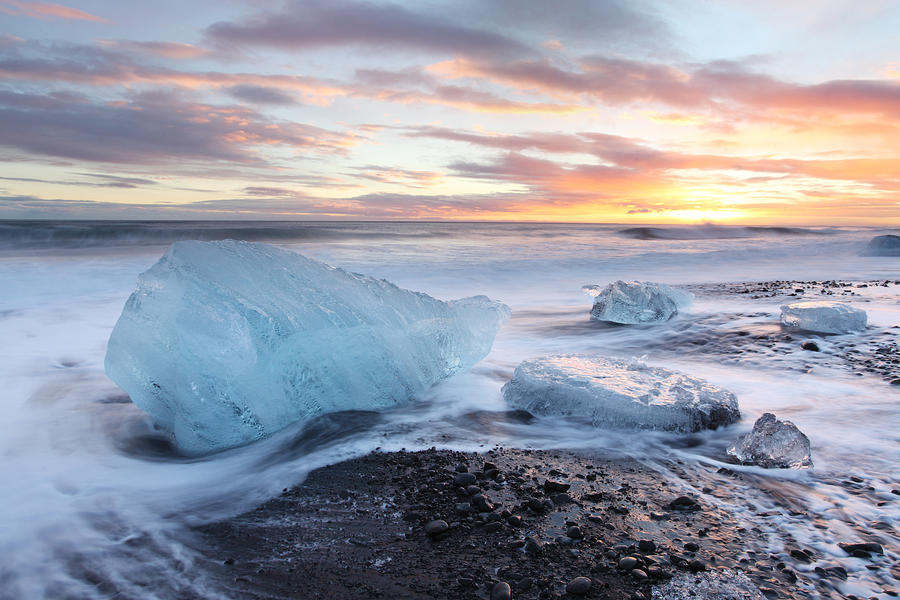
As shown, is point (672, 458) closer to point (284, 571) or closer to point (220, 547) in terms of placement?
point (284, 571)

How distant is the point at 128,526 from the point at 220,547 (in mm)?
588

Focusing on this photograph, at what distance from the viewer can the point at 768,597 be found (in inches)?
76.3

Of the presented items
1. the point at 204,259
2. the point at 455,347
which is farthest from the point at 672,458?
the point at 204,259

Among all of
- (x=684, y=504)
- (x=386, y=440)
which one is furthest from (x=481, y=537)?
(x=386, y=440)

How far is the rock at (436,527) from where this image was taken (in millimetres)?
2332

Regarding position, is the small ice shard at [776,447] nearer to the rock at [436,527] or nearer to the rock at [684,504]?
the rock at [684,504]

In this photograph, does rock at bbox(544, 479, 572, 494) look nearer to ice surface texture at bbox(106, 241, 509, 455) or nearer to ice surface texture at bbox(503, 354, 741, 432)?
ice surface texture at bbox(503, 354, 741, 432)

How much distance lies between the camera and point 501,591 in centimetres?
192

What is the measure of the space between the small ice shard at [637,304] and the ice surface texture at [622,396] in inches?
118

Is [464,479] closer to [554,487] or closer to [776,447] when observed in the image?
[554,487]

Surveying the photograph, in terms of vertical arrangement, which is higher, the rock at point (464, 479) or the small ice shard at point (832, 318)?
the small ice shard at point (832, 318)

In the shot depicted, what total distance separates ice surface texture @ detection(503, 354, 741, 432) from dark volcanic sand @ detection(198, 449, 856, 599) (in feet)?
2.06

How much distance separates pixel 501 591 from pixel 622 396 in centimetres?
217

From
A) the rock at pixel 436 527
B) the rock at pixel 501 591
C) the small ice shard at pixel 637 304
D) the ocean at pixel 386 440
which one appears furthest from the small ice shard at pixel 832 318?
the rock at pixel 501 591
